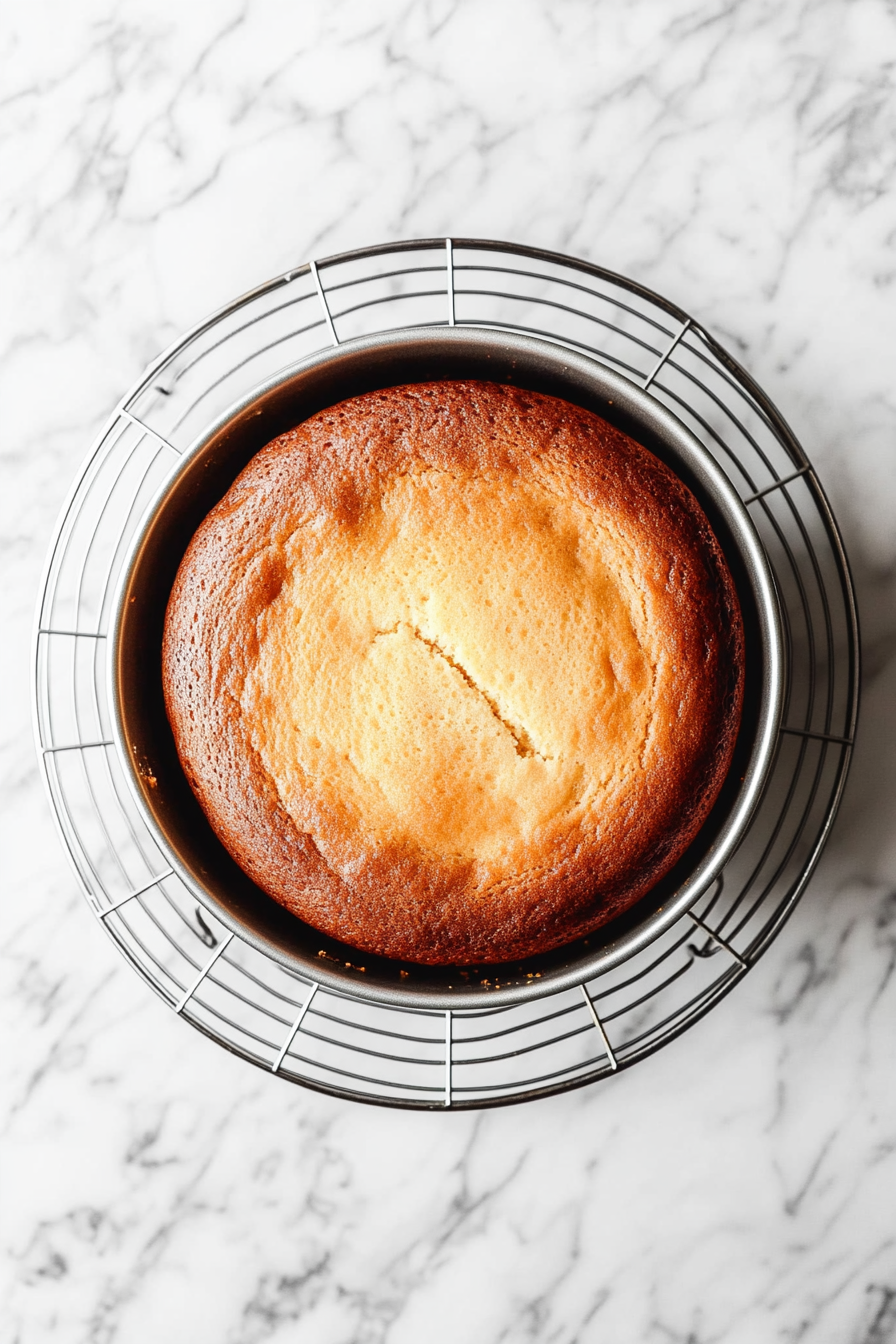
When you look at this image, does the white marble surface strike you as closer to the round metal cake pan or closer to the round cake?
the round metal cake pan

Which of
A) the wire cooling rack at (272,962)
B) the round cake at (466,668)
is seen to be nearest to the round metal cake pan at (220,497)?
the round cake at (466,668)

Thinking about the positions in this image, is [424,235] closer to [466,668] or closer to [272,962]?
[466,668]

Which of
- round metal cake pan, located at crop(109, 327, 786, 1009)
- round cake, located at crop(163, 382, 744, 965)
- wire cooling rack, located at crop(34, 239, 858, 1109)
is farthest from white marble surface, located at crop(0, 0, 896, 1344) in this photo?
round cake, located at crop(163, 382, 744, 965)

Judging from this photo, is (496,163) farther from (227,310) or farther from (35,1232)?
(35,1232)

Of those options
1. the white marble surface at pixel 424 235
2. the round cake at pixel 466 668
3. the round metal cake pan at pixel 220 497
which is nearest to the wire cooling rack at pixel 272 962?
the white marble surface at pixel 424 235

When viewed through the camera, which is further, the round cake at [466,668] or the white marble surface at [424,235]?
the white marble surface at [424,235]

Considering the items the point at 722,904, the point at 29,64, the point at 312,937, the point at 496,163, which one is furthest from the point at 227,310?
the point at 722,904

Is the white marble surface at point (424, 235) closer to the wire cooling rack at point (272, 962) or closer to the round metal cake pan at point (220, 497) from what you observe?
the wire cooling rack at point (272, 962)
